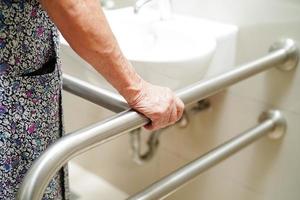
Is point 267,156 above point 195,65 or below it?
below

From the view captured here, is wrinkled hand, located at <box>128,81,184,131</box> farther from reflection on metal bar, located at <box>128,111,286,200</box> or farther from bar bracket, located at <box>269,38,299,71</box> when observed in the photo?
bar bracket, located at <box>269,38,299,71</box>

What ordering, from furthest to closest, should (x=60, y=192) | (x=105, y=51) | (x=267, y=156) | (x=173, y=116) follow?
(x=267, y=156)
(x=60, y=192)
(x=173, y=116)
(x=105, y=51)

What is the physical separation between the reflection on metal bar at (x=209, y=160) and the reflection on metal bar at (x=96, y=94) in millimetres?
204

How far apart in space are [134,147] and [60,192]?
716 mm

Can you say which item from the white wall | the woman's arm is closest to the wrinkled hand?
the woman's arm

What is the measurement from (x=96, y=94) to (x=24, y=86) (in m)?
0.17

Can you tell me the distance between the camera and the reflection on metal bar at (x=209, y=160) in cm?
90

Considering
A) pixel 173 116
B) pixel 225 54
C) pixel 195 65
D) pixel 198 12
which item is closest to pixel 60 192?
pixel 173 116

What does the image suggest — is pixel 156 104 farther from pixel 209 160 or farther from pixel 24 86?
pixel 209 160

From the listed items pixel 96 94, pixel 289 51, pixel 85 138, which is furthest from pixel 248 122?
pixel 85 138

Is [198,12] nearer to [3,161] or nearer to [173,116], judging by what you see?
[173,116]

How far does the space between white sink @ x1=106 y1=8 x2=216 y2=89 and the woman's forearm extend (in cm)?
35

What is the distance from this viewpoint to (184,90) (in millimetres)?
821

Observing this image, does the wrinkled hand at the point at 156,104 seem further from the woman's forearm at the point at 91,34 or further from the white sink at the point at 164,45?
the white sink at the point at 164,45
